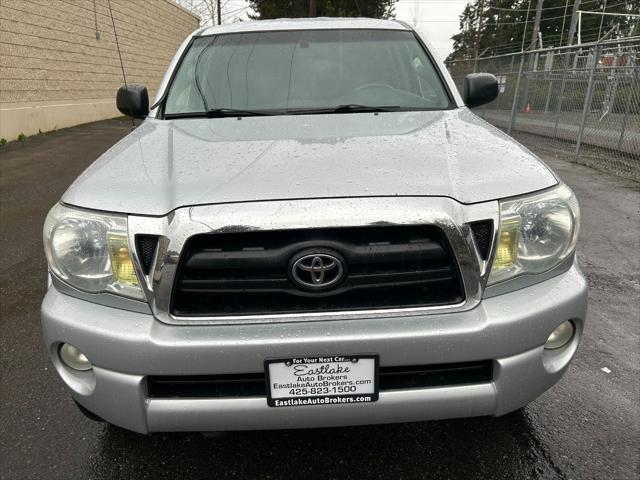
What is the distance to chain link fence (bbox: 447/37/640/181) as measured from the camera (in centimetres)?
766

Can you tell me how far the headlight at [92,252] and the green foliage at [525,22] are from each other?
50.7m

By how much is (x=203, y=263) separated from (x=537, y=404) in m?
1.71

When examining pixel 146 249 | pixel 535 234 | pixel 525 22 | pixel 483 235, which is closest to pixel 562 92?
pixel 535 234

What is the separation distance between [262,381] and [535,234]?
1.02m

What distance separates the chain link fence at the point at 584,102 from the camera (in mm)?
7664

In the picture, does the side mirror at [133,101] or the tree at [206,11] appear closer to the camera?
the side mirror at [133,101]

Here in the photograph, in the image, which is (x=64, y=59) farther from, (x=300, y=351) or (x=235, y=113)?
(x=300, y=351)

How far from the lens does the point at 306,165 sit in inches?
65.8

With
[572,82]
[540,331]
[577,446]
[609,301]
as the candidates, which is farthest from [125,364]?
[572,82]

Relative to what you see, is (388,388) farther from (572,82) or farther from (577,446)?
(572,82)

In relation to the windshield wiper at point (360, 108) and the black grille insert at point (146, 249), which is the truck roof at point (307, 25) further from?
the black grille insert at point (146, 249)

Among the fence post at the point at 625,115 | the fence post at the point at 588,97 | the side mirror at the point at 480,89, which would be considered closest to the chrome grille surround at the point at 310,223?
the side mirror at the point at 480,89

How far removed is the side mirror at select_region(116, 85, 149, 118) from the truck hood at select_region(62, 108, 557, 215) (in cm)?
73

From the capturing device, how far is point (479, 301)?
1.54m
